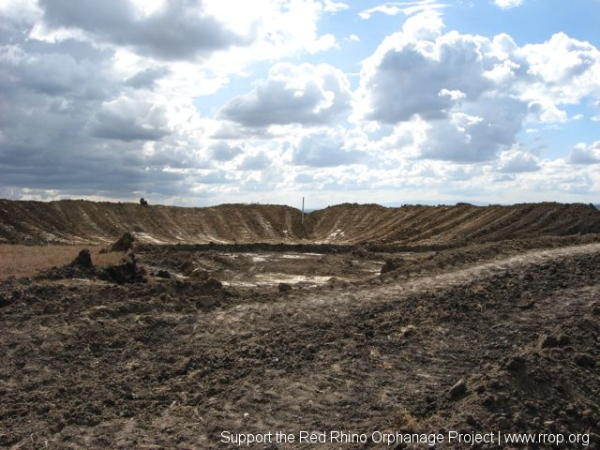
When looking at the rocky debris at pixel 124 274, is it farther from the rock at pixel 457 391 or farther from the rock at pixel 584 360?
the rock at pixel 584 360

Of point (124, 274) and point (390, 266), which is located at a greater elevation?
point (390, 266)

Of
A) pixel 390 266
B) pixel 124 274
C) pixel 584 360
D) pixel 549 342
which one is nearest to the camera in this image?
pixel 584 360

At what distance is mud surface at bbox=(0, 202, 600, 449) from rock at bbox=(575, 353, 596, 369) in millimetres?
26

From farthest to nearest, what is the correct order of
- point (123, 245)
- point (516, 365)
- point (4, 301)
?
point (123, 245)
point (4, 301)
point (516, 365)

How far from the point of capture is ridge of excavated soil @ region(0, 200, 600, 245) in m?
32.3

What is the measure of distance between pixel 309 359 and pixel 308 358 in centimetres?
3

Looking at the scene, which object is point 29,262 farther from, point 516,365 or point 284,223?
point 284,223

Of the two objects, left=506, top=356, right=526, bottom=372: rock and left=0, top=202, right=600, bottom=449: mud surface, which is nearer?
left=0, top=202, right=600, bottom=449: mud surface

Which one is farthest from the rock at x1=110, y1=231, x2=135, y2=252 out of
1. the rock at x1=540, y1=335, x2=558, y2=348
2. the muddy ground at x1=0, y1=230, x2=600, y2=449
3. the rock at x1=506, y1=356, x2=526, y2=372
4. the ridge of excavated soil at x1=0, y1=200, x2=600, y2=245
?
the rock at x1=506, y1=356, x2=526, y2=372

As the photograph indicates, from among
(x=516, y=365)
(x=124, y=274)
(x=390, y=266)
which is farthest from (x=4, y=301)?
(x=390, y=266)

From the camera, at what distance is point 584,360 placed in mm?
6902

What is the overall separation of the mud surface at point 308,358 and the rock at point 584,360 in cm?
3

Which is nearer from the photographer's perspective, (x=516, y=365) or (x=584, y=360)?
(x=516, y=365)

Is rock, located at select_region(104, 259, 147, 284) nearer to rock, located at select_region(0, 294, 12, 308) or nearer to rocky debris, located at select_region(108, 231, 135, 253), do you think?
A: rock, located at select_region(0, 294, 12, 308)
